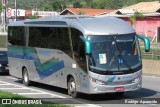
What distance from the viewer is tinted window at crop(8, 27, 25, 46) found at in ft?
74.2

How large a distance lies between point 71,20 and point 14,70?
705cm

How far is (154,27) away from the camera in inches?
2621

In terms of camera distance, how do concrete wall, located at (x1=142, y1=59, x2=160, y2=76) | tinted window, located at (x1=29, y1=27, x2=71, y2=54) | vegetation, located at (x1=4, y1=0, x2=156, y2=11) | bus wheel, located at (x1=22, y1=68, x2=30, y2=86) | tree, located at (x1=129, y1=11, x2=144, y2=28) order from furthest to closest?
vegetation, located at (x1=4, y1=0, x2=156, y2=11), tree, located at (x1=129, y1=11, x2=144, y2=28), concrete wall, located at (x1=142, y1=59, x2=160, y2=76), bus wheel, located at (x1=22, y1=68, x2=30, y2=86), tinted window, located at (x1=29, y1=27, x2=71, y2=54)

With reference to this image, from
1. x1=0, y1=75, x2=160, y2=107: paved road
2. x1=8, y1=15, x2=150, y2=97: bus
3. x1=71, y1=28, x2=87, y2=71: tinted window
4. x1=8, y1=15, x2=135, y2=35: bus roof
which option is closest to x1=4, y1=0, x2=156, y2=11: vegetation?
x1=0, y1=75, x2=160, y2=107: paved road

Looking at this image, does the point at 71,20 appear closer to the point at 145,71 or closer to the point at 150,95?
the point at 150,95

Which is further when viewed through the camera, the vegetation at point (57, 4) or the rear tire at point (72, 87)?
the vegetation at point (57, 4)

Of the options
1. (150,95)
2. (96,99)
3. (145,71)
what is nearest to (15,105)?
(96,99)

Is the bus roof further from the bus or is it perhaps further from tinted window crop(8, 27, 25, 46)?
tinted window crop(8, 27, 25, 46)

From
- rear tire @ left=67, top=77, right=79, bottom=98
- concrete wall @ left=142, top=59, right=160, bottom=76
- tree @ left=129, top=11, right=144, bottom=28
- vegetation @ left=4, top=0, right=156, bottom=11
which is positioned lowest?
vegetation @ left=4, top=0, right=156, bottom=11

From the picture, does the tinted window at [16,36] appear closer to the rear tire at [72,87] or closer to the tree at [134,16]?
the rear tire at [72,87]

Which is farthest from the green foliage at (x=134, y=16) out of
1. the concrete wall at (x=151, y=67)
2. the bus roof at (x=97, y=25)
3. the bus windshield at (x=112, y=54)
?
the bus windshield at (x=112, y=54)

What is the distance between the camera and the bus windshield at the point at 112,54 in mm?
15906

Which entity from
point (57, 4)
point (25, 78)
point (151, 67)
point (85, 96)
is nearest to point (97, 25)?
point (85, 96)

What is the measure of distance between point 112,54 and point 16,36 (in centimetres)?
852
